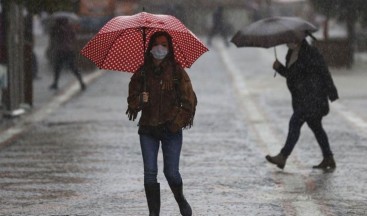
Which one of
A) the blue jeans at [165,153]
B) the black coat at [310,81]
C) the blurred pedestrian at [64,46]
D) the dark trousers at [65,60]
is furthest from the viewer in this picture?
the blurred pedestrian at [64,46]

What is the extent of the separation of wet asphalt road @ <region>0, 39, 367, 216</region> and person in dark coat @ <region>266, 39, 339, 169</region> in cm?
21

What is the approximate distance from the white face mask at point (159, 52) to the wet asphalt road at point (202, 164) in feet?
5.40

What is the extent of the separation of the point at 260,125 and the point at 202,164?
14.7ft

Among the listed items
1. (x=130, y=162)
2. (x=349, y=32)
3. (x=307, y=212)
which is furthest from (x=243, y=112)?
(x=349, y=32)

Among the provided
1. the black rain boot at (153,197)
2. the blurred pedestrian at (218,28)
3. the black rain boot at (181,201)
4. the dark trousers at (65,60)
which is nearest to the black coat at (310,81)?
the black rain boot at (181,201)

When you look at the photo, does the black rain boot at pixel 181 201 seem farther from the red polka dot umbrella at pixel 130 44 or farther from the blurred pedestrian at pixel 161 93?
the red polka dot umbrella at pixel 130 44

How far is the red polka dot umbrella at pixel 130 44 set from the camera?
8547 mm

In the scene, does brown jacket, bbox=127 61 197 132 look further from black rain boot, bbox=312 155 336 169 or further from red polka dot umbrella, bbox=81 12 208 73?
black rain boot, bbox=312 155 336 169

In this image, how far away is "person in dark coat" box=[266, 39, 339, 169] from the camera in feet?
39.5

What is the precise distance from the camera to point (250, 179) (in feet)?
37.3

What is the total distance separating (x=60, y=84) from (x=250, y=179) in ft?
48.0

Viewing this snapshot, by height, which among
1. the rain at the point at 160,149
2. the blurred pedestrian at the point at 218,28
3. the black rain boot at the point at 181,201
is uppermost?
the black rain boot at the point at 181,201

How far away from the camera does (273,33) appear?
39.3 feet

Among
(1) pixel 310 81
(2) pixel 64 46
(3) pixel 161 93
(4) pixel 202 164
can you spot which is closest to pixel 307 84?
(1) pixel 310 81
